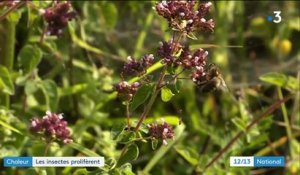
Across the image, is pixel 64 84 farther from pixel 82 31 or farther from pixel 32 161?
pixel 32 161

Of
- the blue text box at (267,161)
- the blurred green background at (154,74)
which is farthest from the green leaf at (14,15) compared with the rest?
the blue text box at (267,161)

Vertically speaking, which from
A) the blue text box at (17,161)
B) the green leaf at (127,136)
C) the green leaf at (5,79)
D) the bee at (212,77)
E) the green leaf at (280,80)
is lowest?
the green leaf at (127,136)

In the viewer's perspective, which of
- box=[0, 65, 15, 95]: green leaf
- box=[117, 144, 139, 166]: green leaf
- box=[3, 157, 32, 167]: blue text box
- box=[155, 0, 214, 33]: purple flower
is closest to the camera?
box=[155, 0, 214, 33]: purple flower

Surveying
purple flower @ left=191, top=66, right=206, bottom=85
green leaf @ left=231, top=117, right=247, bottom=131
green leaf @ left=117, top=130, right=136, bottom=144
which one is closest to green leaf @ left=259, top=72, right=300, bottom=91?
green leaf @ left=231, top=117, right=247, bottom=131

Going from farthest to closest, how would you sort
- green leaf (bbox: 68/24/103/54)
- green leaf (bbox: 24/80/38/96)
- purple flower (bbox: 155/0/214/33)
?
green leaf (bbox: 68/24/103/54), green leaf (bbox: 24/80/38/96), purple flower (bbox: 155/0/214/33)

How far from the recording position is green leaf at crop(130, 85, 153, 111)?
1.50 m

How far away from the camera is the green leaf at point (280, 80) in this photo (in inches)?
80.6

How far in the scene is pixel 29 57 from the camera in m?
1.98

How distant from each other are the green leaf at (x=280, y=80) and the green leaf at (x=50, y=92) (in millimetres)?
652

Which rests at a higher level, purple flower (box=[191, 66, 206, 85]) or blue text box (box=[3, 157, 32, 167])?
purple flower (box=[191, 66, 206, 85])

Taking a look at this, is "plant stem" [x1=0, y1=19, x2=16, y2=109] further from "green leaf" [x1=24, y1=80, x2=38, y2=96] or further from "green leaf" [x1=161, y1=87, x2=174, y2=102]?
"green leaf" [x1=161, y1=87, x2=174, y2=102]

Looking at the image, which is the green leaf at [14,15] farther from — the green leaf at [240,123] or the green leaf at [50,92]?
the green leaf at [240,123]

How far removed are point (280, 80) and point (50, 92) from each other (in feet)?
2.42

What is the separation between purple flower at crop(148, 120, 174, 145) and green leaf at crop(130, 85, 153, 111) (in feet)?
0.23
